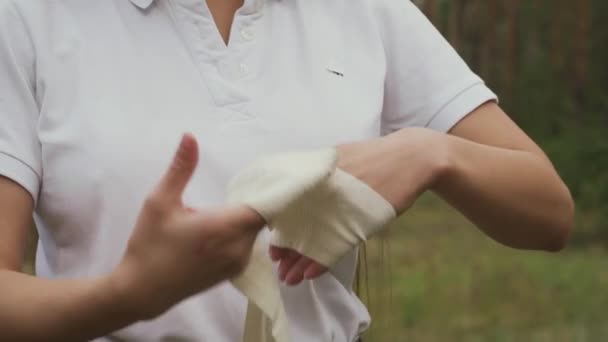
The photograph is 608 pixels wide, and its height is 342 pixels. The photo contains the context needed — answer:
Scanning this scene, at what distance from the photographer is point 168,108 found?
125cm

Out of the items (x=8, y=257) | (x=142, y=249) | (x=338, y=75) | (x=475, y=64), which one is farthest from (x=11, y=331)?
(x=475, y=64)

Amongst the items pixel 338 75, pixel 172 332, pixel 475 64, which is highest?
pixel 338 75

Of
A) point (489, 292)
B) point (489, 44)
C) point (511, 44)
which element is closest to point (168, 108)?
point (489, 292)

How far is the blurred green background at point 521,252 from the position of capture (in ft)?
13.3

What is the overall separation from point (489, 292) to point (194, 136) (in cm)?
329

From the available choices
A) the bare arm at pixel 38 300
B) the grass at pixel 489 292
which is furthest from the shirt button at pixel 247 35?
the grass at pixel 489 292

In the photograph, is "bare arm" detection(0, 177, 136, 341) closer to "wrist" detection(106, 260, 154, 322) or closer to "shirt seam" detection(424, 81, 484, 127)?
"wrist" detection(106, 260, 154, 322)

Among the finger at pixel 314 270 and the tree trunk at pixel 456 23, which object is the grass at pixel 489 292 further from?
the finger at pixel 314 270

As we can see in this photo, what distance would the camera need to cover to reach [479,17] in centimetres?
660

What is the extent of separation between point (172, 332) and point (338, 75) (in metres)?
0.29

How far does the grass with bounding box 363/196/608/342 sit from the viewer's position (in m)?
3.96

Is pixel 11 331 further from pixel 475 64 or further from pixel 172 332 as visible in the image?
pixel 475 64

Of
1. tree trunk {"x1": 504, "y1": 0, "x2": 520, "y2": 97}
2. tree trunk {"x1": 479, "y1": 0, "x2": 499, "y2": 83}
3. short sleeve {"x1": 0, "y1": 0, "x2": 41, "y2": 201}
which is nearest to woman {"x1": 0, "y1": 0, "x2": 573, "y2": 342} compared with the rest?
short sleeve {"x1": 0, "y1": 0, "x2": 41, "y2": 201}

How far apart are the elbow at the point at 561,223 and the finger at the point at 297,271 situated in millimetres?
319
